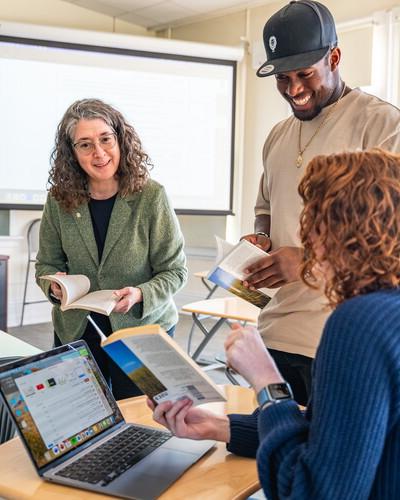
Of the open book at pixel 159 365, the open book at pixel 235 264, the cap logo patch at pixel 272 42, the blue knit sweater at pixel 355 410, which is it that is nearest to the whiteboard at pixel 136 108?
the cap logo patch at pixel 272 42

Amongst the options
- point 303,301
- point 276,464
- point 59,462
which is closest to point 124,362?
point 59,462

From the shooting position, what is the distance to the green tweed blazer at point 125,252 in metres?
1.99

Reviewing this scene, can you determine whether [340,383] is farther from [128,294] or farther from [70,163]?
[70,163]

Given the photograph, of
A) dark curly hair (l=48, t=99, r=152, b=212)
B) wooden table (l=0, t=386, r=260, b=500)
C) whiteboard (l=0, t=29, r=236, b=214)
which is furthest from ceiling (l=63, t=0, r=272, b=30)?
wooden table (l=0, t=386, r=260, b=500)

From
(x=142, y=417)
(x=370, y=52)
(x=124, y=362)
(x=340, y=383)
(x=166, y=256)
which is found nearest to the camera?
(x=340, y=383)

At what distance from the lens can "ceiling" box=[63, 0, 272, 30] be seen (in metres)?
5.73

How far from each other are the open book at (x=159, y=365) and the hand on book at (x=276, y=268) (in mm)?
477

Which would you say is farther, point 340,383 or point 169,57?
point 169,57

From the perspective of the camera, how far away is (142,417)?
145 centimetres

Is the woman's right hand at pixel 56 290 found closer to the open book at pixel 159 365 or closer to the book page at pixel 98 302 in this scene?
the book page at pixel 98 302

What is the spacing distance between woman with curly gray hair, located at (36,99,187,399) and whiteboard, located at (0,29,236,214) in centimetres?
281

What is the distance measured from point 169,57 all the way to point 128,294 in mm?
3909

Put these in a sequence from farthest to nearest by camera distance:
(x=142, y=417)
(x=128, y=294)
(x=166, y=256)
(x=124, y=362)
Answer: (x=166, y=256)
(x=128, y=294)
(x=142, y=417)
(x=124, y=362)

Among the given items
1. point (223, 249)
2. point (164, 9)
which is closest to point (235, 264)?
point (223, 249)
